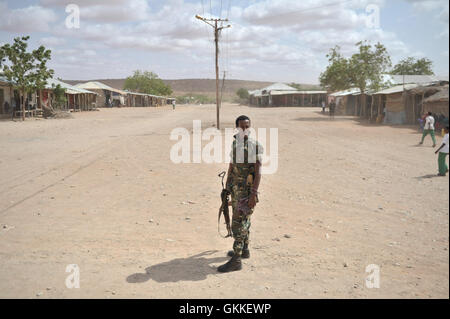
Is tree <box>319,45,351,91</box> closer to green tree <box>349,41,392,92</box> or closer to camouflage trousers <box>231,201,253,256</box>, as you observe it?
green tree <box>349,41,392,92</box>

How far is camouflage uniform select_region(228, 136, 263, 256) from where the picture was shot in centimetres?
402

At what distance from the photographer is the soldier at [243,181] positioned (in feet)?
13.2

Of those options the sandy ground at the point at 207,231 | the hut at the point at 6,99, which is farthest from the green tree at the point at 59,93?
the sandy ground at the point at 207,231

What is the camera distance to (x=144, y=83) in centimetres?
9019

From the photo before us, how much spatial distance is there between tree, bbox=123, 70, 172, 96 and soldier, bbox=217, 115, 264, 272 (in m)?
88.6

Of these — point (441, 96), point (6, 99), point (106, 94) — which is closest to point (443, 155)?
point (441, 96)

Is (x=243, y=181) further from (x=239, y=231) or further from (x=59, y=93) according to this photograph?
(x=59, y=93)

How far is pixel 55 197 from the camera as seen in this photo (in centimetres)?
693

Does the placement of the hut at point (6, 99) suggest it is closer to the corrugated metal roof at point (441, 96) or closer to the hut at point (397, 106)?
the hut at point (397, 106)

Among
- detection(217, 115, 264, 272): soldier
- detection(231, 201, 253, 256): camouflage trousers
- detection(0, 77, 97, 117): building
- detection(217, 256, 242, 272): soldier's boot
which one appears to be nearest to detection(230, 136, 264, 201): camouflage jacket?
detection(217, 115, 264, 272): soldier

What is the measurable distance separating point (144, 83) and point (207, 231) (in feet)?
292
